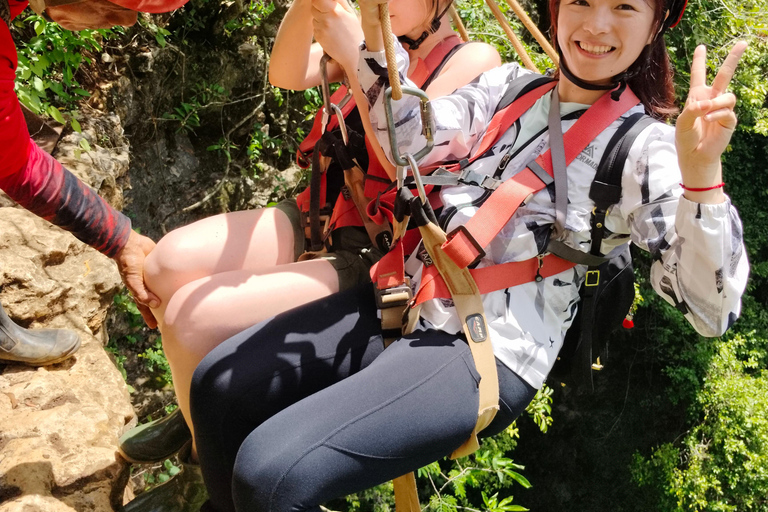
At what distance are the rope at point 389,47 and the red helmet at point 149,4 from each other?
1.86 ft

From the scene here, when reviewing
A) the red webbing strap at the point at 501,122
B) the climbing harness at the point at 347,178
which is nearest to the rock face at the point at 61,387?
the climbing harness at the point at 347,178

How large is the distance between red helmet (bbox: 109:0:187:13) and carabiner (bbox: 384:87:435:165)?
61cm

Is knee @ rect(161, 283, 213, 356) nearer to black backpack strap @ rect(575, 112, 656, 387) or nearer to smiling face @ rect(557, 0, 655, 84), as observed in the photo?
black backpack strap @ rect(575, 112, 656, 387)

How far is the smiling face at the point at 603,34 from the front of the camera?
1.33m

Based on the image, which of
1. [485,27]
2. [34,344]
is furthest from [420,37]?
[485,27]

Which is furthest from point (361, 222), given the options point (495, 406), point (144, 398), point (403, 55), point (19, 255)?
point (144, 398)

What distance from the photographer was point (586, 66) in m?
1.37

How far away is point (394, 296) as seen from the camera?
54.4 inches

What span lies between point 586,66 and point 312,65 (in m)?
0.77

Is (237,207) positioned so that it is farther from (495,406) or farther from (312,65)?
(495,406)

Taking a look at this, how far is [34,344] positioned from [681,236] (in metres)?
1.95

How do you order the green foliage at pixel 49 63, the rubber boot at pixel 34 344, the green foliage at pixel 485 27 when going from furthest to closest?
the green foliage at pixel 485 27, the green foliage at pixel 49 63, the rubber boot at pixel 34 344

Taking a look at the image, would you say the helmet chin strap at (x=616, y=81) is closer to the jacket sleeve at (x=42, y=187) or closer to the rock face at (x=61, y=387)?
the jacket sleeve at (x=42, y=187)

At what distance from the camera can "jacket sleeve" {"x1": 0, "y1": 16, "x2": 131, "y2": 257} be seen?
1.58 meters
